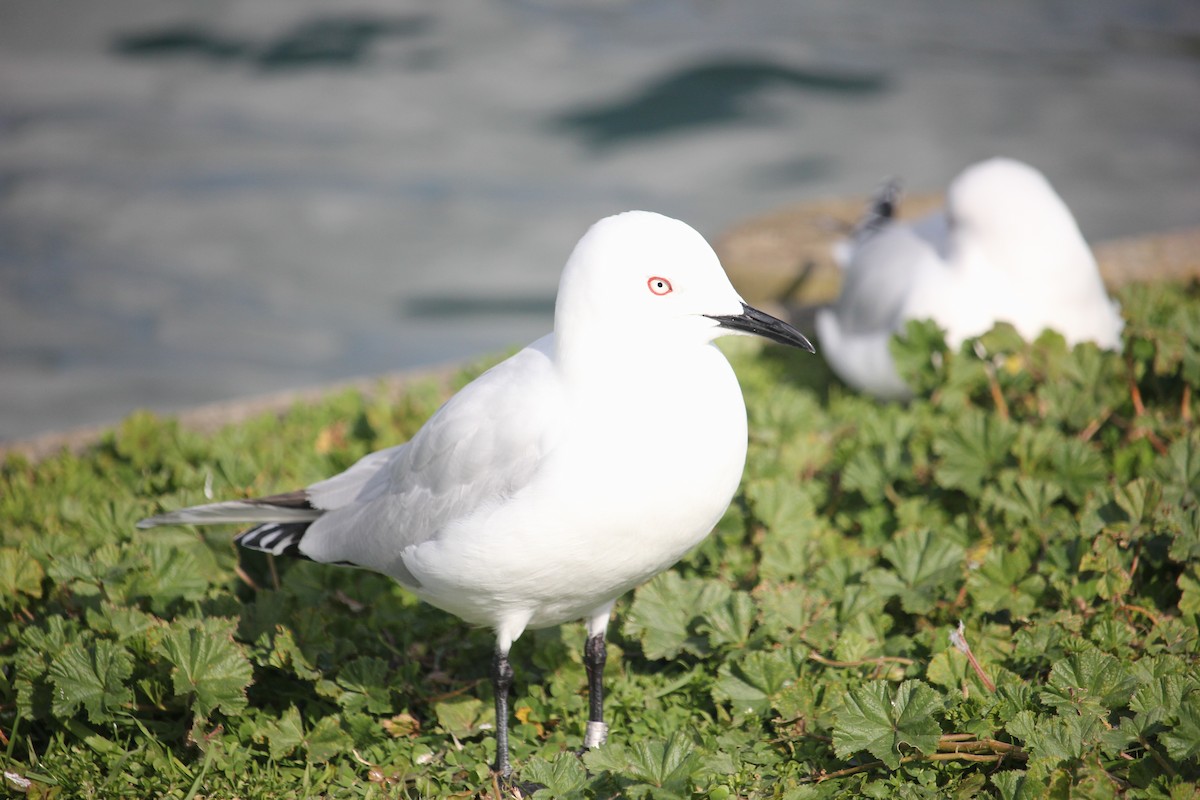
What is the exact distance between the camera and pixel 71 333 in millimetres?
10039

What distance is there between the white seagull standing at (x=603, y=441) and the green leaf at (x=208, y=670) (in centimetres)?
53

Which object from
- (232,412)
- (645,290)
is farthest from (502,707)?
(232,412)

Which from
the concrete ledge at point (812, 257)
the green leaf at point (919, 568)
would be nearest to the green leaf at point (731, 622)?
the green leaf at point (919, 568)

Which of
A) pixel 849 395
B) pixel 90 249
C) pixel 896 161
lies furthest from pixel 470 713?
pixel 896 161

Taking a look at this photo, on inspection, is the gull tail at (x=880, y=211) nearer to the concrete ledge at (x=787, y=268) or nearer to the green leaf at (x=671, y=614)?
the concrete ledge at (x=787, y=268)

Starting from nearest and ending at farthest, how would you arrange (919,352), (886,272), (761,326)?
(761,326) → (919,352) → (886,272)

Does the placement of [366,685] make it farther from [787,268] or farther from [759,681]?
[787,268]

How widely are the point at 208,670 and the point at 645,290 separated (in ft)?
4.84

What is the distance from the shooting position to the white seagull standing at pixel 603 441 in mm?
2697

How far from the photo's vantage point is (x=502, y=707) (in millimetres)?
3082

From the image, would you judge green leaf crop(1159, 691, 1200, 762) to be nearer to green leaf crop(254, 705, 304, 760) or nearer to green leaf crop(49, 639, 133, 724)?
green leaf crop(254, 705, 304, 760)

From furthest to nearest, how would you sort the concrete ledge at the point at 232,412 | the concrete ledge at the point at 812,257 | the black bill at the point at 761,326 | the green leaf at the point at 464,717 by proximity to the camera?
the concrete ledge at the point at 812,257, the concrete ledge at the point at 232,412, the green leaf at the point at 464,717, the black bill at the point at 761,326

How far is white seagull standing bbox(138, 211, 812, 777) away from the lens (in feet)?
8.85

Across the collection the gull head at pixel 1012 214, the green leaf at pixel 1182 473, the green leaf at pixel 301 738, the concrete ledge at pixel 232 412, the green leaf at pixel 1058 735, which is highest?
the gull head at pixel 1012 214
